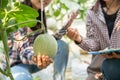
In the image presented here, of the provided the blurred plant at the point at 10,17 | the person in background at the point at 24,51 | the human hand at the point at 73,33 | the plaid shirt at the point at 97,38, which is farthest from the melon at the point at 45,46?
the plaid shirt at the point at 97,38

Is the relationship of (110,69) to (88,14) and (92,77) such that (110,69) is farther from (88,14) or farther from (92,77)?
(88,14)

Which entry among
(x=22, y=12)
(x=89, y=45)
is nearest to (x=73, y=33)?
(x=89, y=45)

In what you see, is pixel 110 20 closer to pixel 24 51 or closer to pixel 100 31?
pixel 100 31

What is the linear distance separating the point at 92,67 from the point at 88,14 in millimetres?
278

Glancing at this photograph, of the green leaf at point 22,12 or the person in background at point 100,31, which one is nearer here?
the green leaf at point 22,12

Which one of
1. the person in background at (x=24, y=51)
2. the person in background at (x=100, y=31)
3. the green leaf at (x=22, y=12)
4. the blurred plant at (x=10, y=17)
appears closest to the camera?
the blurred plant at (x=10, y=17)

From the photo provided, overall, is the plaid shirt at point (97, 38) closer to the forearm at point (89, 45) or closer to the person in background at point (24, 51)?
the forearm at point (89, 45)

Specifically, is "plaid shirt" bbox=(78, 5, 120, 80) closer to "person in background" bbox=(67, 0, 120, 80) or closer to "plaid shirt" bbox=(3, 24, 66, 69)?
"person in background" bbox=(67, 0, 120, 80)

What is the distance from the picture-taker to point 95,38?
1772mm

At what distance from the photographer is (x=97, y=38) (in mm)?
1768

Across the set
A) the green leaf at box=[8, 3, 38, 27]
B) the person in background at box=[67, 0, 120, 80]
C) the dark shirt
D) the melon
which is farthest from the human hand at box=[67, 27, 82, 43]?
the melon

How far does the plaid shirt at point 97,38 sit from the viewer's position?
1692 mm

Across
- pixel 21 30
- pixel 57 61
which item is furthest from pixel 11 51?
pixel 57 61

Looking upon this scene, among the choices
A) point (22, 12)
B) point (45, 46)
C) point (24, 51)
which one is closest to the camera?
point (45, 46)
